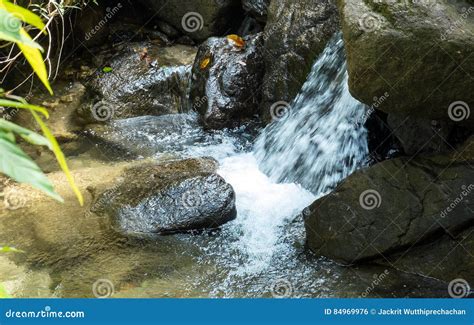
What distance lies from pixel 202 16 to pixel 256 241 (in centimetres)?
397

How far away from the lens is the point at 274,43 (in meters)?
6.12

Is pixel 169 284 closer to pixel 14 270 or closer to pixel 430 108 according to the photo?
pixel 14 270

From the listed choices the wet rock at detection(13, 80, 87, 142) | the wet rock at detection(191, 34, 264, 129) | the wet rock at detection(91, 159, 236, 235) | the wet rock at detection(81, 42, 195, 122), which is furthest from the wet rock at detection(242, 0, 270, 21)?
the wet rock at detection(91, 159, 236, 235)

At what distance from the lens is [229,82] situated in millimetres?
6160

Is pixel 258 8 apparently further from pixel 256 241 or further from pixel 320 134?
pixel 256 241

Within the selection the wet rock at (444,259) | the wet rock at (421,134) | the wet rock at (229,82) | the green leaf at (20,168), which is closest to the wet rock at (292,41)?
the wet rock at (229,82)

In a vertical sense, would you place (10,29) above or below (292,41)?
above

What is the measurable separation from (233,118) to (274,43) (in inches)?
37.2

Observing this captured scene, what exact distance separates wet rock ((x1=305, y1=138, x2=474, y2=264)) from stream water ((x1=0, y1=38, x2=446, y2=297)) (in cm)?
17

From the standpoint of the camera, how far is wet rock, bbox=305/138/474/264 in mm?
3773

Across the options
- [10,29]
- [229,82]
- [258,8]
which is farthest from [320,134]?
[10,29]

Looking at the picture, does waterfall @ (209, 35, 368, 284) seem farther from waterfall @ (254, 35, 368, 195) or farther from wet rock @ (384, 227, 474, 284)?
wet rock @ (384, 227, 474, 284)

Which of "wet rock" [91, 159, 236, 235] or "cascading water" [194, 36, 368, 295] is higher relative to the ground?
"cascading water" [194, 36, 368, 295]

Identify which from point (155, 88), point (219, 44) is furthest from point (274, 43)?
point (155, 88)
